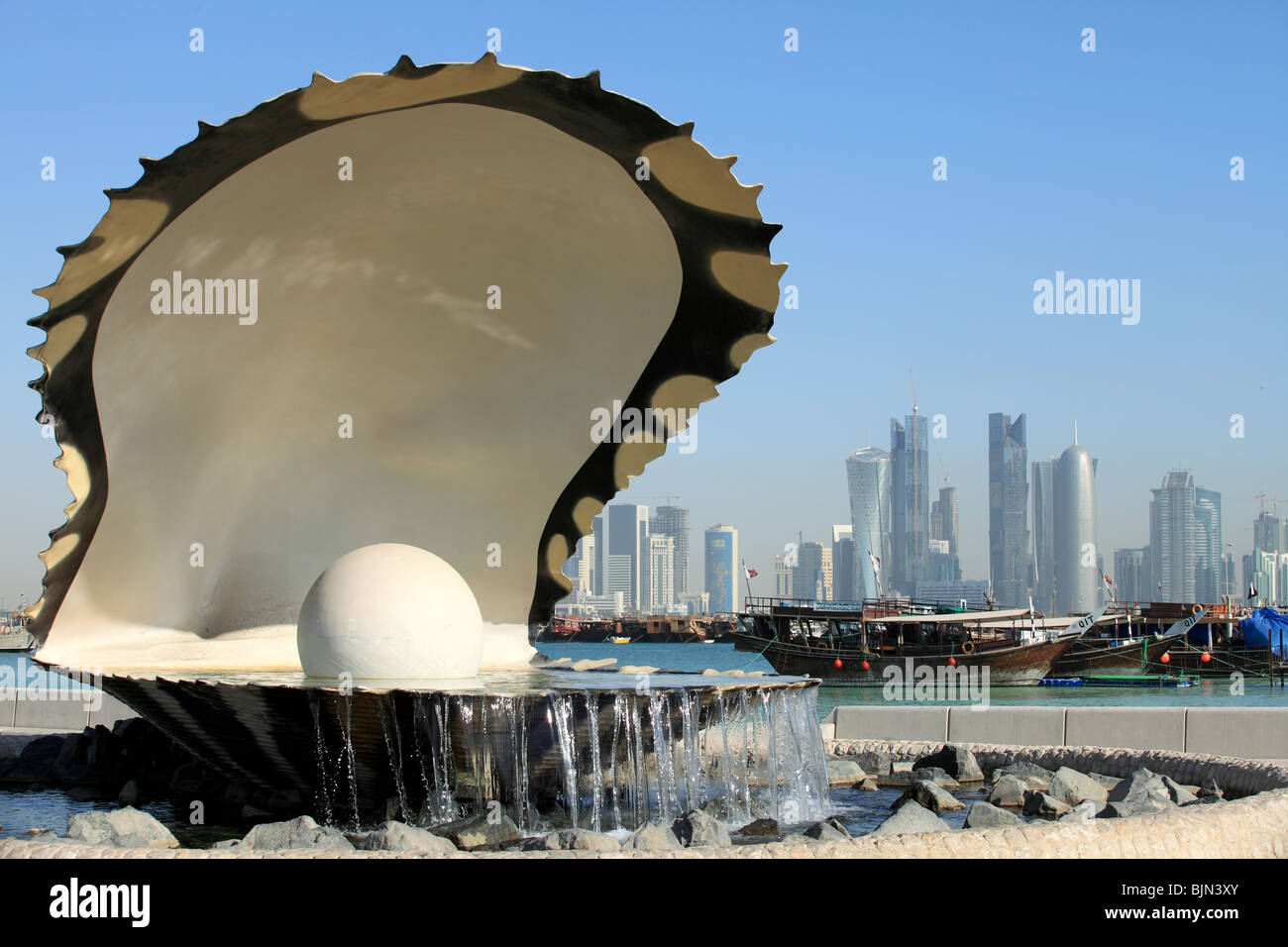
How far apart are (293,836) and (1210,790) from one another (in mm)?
7210

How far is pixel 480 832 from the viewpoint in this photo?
8.08 meters

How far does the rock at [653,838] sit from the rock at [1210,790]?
4.79 meters

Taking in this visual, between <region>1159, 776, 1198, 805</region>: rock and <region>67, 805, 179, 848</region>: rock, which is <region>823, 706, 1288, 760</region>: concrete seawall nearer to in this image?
<region>1159, 776, 1198, 805</region>: rock

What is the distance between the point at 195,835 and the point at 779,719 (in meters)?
4.38

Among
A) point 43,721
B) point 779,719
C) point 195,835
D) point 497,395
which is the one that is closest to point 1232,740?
point 779,719

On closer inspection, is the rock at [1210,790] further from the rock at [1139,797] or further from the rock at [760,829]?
the rock at [760,829]

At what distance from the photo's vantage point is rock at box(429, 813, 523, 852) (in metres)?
8.02

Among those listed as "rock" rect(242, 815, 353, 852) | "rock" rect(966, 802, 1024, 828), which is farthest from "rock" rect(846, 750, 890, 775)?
"rock" rect(242, 815, 353, 852)

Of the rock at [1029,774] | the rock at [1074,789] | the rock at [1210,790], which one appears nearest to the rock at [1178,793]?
the rock at [1210,790]

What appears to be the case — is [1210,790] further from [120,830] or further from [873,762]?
[120,830]

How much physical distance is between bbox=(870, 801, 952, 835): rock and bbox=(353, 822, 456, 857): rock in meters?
2.75
